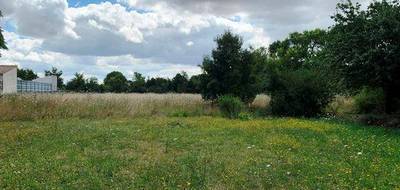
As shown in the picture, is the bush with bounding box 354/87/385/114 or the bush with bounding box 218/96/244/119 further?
the bush with bounding box 354/87/385/114

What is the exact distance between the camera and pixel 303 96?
27.9 meters

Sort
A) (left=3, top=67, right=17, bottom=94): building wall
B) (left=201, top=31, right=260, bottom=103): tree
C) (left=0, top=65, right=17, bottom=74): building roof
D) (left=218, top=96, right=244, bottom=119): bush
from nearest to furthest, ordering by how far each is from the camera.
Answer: (left=218, top=96, right=244, bottom=119): bush
(left=201, top=31, right=260, bottom=103): tree
(left=3, top=67, right=17, bottom=94): building wall
(left=0, top=65, right=17, bottom=74): building roof

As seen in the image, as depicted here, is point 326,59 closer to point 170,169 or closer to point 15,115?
point 15,115

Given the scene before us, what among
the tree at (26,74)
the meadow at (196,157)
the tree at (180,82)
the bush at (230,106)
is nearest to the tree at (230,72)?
the bush at (230,106)

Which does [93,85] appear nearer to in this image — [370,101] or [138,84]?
[138,84]

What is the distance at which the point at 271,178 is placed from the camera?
30.5 feet

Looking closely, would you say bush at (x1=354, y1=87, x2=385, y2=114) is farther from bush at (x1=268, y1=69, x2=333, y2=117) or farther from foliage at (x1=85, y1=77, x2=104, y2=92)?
foliage at (x1=85, y1=77, x2=104, y2=92)

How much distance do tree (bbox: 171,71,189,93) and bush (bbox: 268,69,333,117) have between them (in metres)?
45.8

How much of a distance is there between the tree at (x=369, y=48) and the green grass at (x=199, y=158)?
5.42m

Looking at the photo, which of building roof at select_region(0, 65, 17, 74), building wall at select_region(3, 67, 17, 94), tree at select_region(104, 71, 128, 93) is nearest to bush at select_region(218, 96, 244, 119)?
building wall at select_region(3, 67, 17, 94)

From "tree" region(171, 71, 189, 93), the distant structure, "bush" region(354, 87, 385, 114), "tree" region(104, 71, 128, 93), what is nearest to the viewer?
"bush" region(354, 87, 385, 114)

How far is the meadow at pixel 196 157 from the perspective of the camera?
899cm

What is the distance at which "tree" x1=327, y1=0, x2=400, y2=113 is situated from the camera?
72.6ft

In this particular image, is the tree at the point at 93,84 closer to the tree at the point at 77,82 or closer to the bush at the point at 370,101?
the tree at the point at 77,82
